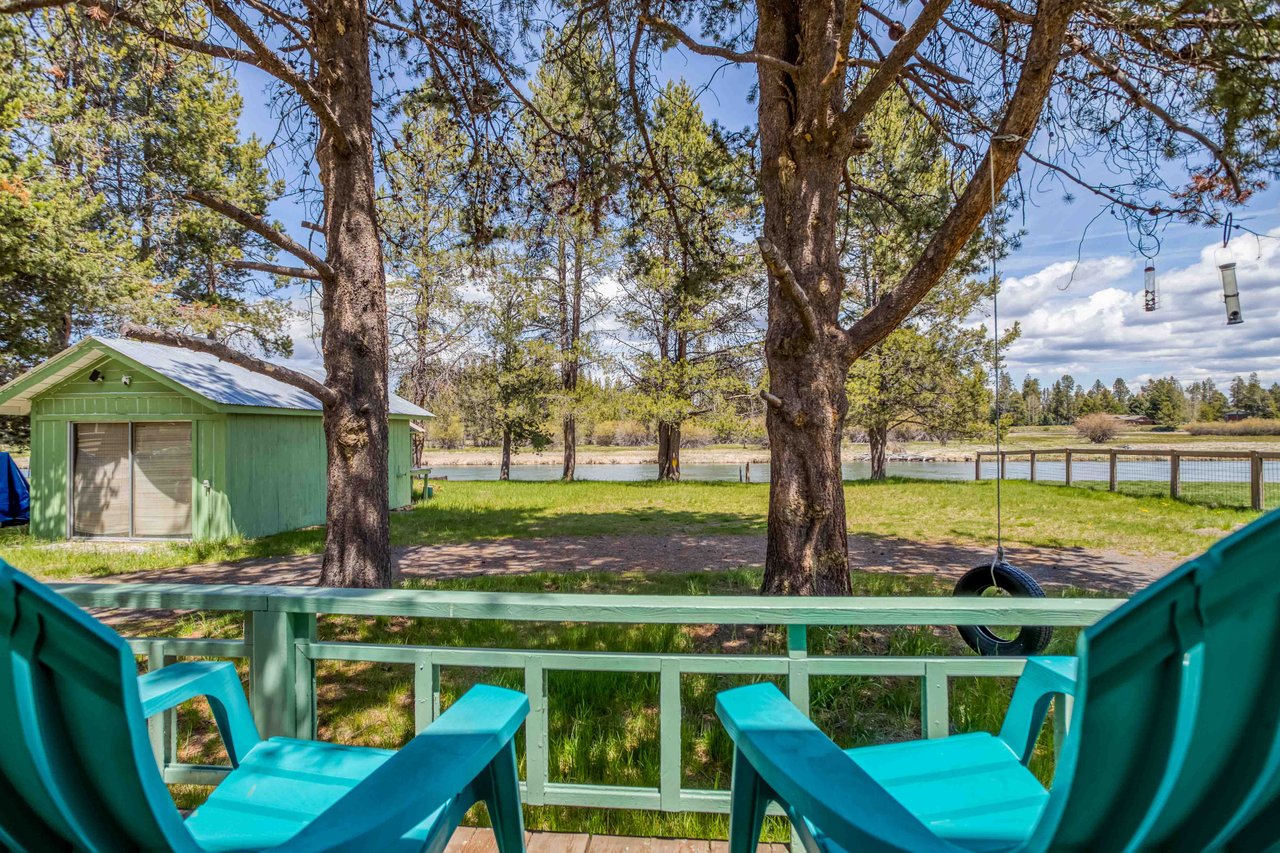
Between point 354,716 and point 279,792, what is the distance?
90.7 inches

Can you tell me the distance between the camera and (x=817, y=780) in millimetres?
887

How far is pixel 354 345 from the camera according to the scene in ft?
15.0

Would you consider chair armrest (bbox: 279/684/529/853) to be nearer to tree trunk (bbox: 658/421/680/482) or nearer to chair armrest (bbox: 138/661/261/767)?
chair armrest (bbox: 138/661/261/767)

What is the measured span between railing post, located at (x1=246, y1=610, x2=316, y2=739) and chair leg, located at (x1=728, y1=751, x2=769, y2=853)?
121 centimetres

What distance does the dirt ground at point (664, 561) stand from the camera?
252 inches

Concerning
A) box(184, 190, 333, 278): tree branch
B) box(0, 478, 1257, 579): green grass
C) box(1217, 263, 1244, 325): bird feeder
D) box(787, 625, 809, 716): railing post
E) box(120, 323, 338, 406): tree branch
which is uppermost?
box(184, 190, 333, 278): tree branch

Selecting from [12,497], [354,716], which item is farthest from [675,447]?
[354,716]

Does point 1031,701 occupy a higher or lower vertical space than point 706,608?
lower

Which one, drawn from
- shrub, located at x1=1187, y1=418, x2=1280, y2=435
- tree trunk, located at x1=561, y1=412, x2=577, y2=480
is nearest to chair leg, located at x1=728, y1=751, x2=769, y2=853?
shrub, located at x1=1187, y1=418, x2=1280, y2=435

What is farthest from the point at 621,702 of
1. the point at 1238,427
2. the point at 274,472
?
the point at 274,472

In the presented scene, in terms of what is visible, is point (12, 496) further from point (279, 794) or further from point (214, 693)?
point (279, 794)

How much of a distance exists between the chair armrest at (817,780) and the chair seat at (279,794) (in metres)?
0.55

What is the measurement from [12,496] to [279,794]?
47.1 feet

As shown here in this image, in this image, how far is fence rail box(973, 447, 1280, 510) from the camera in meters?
9.98
